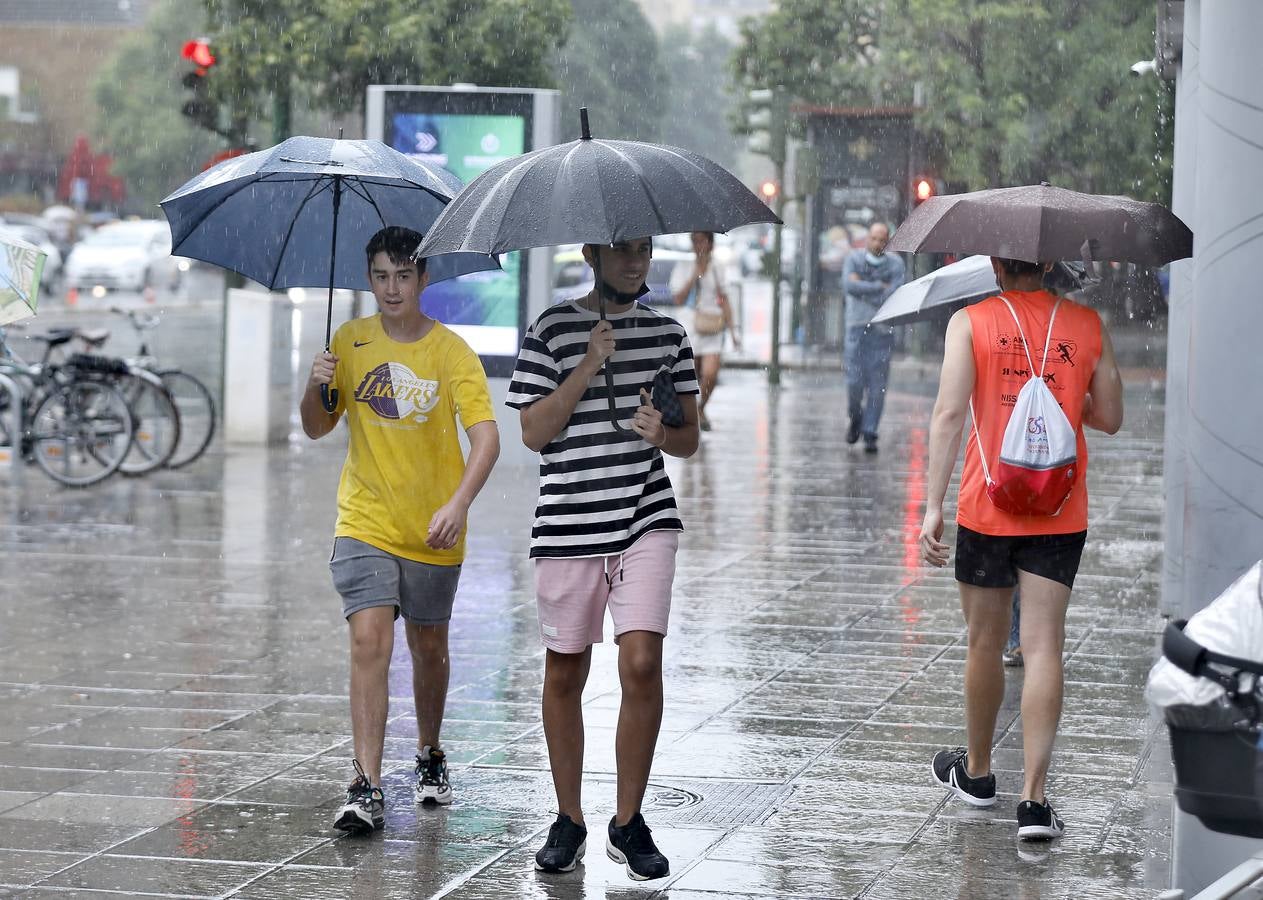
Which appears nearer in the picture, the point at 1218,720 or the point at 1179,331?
the point at 1218,720

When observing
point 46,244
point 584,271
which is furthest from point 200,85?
point 46,244

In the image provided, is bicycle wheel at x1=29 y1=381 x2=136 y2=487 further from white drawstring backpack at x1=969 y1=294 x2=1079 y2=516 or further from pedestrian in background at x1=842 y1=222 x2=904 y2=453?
white drawstring backpack at x1=969 y1=294 x2=1079 y2=516

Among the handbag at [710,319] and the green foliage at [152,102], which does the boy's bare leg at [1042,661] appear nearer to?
the handbag at [710,319]

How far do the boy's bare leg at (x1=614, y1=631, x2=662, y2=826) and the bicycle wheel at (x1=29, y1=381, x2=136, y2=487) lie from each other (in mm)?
9463

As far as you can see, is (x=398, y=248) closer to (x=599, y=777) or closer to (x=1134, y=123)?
(x=599, y=777)

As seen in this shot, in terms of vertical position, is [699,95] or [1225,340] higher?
[699,95]

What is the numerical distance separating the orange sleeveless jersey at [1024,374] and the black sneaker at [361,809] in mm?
1861

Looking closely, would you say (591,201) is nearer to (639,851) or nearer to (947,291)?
(639,851)

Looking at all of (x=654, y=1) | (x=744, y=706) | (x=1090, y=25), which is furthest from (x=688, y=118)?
(x=744, y=706)

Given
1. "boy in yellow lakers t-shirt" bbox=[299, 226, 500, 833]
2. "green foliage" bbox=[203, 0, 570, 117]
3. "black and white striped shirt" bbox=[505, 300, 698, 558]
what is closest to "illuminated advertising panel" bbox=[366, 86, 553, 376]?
"green foliage" bbox=[203, 0, 570, 117]

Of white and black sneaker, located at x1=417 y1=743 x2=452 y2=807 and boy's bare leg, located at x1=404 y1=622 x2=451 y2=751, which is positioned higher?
boy's bare leg, located at x1=404 y1=622 x2=451 y2=751

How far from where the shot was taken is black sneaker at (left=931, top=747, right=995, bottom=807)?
18.8 ft

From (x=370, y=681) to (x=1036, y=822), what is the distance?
1895 mm

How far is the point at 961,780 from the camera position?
5793 millimetres
